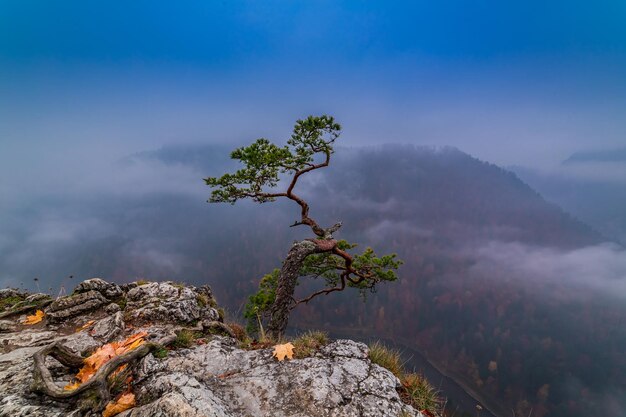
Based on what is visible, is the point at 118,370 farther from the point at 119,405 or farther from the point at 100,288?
the point at 100,288

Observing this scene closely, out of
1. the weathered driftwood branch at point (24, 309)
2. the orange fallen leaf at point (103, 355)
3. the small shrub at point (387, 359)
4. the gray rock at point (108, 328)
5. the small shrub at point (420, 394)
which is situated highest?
the weathered driftwood branch at point (24, 309)

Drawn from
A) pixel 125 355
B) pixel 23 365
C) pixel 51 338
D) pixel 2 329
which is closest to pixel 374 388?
pixel 125 355

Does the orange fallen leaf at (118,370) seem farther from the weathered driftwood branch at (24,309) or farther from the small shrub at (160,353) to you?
the weathered driftwood branch at (24,309)

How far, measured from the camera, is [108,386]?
469 cm

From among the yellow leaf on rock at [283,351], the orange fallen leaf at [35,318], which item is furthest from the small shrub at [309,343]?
the orange fallen leaf at [35,318]

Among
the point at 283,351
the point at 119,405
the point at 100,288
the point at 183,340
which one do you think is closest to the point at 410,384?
the point at 283,351

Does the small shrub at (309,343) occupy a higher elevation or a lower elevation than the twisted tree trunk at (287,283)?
lower

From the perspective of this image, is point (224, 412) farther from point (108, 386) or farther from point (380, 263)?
point (380, 263)

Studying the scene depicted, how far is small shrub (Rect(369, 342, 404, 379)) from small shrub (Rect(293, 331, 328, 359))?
3.51 ft

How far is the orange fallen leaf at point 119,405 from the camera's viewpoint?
421 cm

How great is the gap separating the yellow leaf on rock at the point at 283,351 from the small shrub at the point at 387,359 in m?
1.71

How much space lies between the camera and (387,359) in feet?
20.6

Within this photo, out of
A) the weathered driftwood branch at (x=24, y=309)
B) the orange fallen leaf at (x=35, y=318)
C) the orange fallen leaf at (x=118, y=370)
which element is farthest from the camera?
the weathered driftwood branch at (x=24, y=309)

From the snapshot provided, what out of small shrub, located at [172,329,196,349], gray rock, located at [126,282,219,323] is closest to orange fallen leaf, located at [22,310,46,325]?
gray rock, located at [126,282,219,323]
